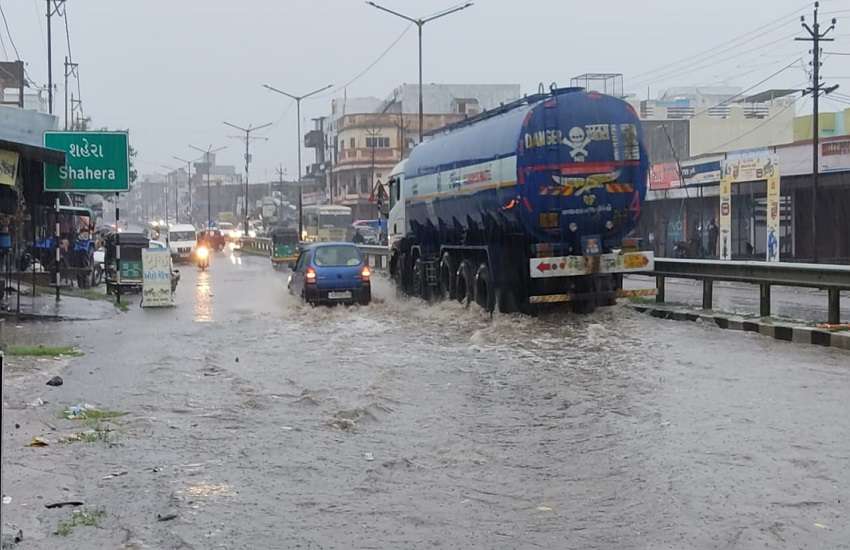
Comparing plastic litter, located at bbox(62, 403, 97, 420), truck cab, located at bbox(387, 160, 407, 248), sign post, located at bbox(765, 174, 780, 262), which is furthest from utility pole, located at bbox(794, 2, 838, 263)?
plastic litter, located at bbox(62, 403, 97, 420)

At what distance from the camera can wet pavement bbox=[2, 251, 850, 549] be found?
6672 mm

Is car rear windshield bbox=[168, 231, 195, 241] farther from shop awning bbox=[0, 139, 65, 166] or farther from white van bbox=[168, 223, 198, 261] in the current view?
shop awning bbox=[0, 139, 65, 166]

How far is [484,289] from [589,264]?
2947mm

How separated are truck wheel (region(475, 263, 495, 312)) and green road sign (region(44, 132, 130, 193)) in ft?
34.2

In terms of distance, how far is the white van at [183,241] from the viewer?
54938 millimetres

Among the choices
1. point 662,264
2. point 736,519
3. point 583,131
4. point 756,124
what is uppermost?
point 756,124

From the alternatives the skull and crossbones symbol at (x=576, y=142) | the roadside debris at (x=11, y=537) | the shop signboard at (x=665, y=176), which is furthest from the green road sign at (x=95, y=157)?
the shop signboard at (x=665, y=176)

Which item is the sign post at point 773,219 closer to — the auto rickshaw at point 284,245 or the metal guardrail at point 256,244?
the auto rickshaw at point 284,245

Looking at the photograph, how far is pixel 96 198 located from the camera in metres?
74.1

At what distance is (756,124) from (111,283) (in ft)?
132

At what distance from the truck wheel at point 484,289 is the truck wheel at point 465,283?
30 cm

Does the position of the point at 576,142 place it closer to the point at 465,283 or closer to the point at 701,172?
the point at 465,283

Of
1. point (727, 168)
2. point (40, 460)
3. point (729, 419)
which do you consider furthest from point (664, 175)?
point (40, 460)

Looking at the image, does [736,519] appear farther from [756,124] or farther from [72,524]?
[756,124]
